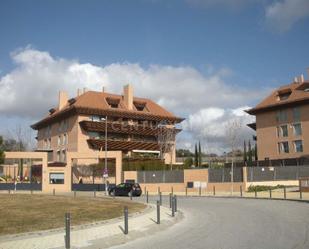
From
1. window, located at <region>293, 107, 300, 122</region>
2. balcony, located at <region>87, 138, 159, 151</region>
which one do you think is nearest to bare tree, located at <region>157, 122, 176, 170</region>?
balcony, located at <region>87, 138, 159, 151</region>

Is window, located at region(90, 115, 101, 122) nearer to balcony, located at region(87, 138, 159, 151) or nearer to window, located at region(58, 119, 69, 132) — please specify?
balcony, located at region(87, 138, 159, 151)

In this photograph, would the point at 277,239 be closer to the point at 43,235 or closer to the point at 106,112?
the point at 43,235

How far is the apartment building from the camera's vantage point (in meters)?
70.8

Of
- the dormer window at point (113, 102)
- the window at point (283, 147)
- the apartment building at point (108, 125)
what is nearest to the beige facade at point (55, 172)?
the apartment building at point (108, 125)

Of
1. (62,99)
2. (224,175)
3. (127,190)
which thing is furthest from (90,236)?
(62,99)

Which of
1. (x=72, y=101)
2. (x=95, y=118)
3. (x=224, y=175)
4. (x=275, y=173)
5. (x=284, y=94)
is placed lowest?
(x=224, y=175)

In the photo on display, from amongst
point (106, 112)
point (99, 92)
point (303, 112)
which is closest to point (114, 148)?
point (106, 112)

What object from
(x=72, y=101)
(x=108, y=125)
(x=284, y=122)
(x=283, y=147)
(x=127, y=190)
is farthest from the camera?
(x=72, y=101)

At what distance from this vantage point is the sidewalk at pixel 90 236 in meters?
12.1

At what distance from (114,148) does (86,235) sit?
5804cm

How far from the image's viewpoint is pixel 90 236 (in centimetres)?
1349

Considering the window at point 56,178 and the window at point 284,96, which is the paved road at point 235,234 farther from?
the window at point 284,96

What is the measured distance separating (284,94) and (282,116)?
4.08 metres

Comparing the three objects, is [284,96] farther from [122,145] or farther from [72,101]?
[72,101]
